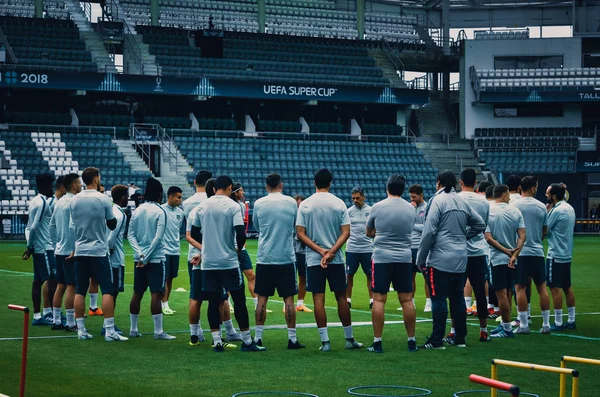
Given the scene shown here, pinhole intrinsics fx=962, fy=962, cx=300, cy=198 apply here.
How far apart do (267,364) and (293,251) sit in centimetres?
172

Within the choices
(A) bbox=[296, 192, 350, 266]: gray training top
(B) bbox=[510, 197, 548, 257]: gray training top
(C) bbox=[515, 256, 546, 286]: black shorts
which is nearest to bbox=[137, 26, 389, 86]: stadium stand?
(B) bbox=[510, 197, 548, 257]: gray training top

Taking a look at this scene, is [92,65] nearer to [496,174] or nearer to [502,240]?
[496,174]

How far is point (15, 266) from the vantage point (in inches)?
1036

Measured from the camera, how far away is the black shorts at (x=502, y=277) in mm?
13344

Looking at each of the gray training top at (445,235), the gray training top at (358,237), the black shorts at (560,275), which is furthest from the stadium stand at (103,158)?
the gray training top at (445,235)

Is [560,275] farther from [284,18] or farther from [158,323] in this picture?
[284,18]

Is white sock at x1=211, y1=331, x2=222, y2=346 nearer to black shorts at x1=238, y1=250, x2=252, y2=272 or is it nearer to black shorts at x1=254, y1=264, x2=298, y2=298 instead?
black shorts at x1=254, y1=264, x2=298, y2=298

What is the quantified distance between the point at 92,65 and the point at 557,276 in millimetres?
37721

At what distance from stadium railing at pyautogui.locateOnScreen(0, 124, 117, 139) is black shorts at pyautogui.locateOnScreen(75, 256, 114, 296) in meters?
33.7

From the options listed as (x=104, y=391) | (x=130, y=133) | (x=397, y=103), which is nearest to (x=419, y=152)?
(x=397, y=103)

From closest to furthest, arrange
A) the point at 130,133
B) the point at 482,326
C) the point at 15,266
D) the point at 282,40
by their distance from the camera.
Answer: the point at 482,326 → the point at 15,266 → the point at 130,133 → the point at 282,40

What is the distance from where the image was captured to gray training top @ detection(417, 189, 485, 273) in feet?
39.6

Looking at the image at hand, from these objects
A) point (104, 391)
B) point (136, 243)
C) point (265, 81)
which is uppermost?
point (265, 81)

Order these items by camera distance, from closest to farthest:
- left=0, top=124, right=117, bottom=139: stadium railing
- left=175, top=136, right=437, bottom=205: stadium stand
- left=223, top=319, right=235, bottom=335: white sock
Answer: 1. left=223, top=319, right=235, bottom=335: white sock
2. left=0, top=124, right=117, bottom=139: stadium railing
3. left=175, top=136, right=437, bottom=205: stadium stand
